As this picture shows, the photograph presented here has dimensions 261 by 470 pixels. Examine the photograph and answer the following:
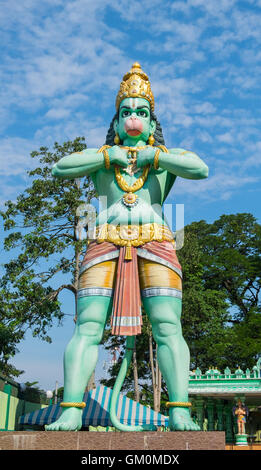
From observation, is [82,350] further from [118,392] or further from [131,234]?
[131,234]

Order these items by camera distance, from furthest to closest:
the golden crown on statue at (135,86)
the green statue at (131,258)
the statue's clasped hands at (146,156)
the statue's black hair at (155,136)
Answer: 1. the statue's black hair at (155,136)
2. the golden crown on statue at (135,86)
3. the statue's clasped hands at (146,156)
4. the green statue at (131,258)

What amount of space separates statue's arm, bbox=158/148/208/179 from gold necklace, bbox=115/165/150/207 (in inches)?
11.0

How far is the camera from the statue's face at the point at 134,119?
6.22m

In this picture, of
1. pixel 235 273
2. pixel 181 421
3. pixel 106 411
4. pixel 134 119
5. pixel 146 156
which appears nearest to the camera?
pixel 181 421

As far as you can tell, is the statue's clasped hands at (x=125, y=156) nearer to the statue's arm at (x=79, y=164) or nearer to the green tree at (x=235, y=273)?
the statue's arm at (x=79, y=164)

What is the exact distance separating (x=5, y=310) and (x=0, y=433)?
9498 mm

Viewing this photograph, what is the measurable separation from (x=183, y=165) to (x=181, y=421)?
2.75 metres

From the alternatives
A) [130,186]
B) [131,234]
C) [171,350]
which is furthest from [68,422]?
[130,186]

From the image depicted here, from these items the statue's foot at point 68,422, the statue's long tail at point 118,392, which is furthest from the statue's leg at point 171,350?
the statue's foot at point 68,422

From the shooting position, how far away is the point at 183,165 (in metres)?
5.83

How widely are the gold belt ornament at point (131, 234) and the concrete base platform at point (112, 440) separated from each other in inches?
78.5

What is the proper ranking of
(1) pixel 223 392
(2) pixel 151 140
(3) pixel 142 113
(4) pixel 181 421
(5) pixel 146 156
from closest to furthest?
(4) pixel 181 421 → (5) pixel 146 156 → (3) pixel 142 113 → (2) pixel 151 140 → (1) pixel 223 392

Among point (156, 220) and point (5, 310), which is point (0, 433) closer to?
point (156, 220)

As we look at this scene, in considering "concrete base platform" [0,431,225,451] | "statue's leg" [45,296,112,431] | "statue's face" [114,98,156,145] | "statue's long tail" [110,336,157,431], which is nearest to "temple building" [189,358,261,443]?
"statue's long tail" [110,336,157,431]
